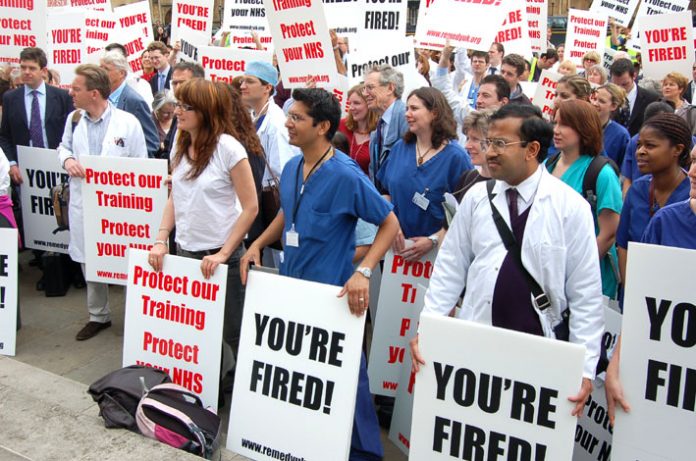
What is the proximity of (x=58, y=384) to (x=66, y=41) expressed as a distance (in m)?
5.61

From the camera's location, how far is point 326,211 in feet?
11.8

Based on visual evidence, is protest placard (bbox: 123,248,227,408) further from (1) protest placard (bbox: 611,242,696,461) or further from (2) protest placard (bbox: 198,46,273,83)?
(2) protest placard (bbox: 198,46,273,83)

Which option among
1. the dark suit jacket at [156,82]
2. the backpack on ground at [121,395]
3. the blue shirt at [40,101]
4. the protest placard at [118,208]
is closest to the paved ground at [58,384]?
the backpack on ground at [121,395]

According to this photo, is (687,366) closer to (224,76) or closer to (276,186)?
(276,186)

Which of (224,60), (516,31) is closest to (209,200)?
(224,60)

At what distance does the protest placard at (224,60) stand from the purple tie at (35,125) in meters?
1.71

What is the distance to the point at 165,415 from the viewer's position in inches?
145

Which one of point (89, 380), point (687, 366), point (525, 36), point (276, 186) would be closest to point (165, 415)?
point (89, 380)

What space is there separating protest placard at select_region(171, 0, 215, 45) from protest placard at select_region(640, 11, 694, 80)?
18.8 feet

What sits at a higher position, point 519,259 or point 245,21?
point 245,21

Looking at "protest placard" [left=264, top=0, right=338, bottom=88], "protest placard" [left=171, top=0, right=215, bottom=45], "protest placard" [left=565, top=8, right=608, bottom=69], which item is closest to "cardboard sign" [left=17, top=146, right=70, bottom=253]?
"protest placard" [left=264, top=0, right=338, bottom=88]

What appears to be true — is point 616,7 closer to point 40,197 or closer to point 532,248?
point 40,197

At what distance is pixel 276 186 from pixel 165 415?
182 centimetres

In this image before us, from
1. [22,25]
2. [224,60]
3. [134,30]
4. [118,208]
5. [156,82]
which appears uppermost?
[134,30]
